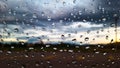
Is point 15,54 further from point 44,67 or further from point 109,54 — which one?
point 109,54

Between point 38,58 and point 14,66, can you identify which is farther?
point 38,58

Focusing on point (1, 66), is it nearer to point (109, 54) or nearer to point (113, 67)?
point (113, 67)

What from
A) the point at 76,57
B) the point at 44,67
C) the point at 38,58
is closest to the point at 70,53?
the point at 76,57

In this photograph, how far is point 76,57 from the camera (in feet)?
31.3

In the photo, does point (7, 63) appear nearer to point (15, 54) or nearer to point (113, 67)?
point (15, 54)

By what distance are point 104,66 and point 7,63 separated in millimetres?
2561

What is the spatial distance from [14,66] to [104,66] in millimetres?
2439

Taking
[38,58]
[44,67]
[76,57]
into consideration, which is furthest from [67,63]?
[44,67]

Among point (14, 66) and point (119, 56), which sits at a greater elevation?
point (14, 66)

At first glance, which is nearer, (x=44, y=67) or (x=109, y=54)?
(x=44, y=67)

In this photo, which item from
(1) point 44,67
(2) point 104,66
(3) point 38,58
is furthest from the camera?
(3) point 38,58

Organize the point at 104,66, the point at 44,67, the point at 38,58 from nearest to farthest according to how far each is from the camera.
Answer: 1. the point at 44,67
2. the point at 104,66
3. the point at 38,58

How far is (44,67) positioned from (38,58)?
71.8 inches

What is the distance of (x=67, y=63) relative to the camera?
373 inches
